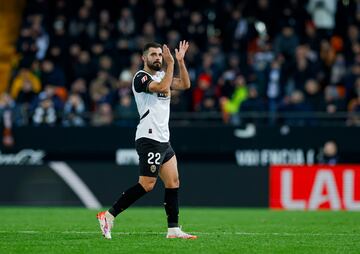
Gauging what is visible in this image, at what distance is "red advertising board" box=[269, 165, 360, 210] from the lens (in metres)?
21.5

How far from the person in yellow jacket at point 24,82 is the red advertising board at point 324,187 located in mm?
6711

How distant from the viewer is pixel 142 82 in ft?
38.7

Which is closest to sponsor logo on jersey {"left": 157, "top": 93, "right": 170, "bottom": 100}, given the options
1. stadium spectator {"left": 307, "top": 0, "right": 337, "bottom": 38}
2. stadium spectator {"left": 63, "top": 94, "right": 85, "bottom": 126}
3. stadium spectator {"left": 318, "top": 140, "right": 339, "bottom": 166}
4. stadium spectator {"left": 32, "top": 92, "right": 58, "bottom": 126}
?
stadium spectator {"left": 318, "top": 140, "right": 339, "bottom": 166}

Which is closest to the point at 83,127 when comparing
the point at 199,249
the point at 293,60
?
the point at 293,60

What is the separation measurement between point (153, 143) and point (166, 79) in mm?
939

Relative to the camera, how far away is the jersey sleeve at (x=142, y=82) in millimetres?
11781

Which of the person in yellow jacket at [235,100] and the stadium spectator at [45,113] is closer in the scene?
the stadium spectator at [45,113]

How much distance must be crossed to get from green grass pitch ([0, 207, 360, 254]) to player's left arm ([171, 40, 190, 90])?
75.1 inches

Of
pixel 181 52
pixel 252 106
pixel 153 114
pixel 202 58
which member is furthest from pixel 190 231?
pixel 202 58

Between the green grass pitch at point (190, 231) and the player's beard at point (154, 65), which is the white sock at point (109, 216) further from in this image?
the player's beard at point (154, 65)

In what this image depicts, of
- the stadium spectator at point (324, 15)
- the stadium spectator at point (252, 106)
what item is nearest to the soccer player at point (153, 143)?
the stadium spectator at point (252, 106)

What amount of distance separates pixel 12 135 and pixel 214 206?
16.6ft

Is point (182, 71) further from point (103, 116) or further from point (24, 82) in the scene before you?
point (24, 82)

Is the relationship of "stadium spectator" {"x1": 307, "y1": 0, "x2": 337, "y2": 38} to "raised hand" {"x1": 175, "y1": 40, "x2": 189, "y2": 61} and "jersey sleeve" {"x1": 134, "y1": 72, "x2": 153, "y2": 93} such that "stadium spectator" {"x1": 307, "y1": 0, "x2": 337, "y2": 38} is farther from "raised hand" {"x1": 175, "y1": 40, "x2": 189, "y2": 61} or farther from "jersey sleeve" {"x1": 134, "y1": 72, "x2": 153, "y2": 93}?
"jersey sleeve" {"x1": 134, "y1": 72, "x2": 153, "y2": 93}
